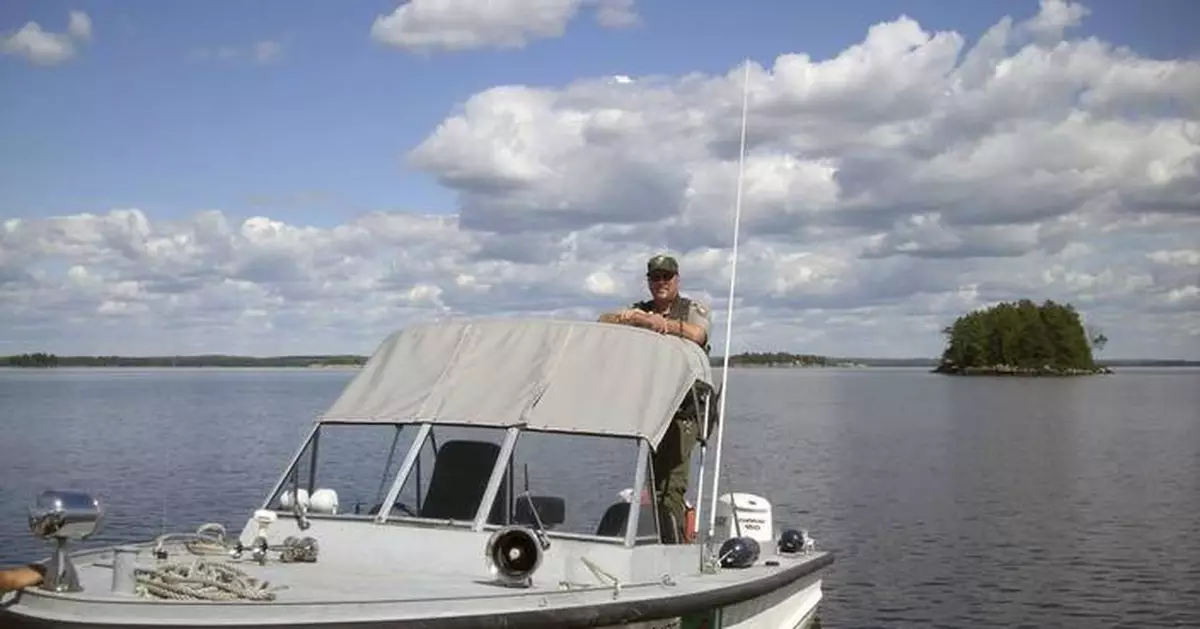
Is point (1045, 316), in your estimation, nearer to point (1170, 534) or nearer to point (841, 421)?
point (841, 421)

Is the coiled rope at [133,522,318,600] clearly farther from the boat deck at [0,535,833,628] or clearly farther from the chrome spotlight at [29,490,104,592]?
the chrome spotlight at [29,490,104,592]

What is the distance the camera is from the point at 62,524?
7.33 meters

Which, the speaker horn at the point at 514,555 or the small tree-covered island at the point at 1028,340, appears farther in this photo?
the small tree-covered island at the point at 1028,340

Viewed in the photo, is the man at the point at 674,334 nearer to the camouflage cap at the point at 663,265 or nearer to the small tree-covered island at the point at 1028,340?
the camouflage cap at the point at 663,265

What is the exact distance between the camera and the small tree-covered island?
156500 mm

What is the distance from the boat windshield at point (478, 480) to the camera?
9203 mm

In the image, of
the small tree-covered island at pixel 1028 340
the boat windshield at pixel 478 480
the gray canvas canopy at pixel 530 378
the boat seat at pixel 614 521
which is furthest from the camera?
the small tree-covered island at pixel 1028 340

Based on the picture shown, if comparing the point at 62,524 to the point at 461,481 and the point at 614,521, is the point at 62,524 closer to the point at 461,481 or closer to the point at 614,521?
the point at 461,481

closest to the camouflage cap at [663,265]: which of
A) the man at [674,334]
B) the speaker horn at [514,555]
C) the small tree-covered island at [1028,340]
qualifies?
the man at [674,334]

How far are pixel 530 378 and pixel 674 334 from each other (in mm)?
1563

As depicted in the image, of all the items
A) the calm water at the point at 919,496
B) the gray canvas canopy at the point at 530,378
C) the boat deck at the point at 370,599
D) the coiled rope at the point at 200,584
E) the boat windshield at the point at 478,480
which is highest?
the gray canvas canopy at the point at 530,378

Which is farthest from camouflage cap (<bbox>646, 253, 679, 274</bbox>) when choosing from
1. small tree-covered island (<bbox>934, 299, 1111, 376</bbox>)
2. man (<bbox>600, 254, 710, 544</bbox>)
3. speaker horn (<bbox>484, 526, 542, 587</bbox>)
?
small tree-covered island (<bbox>934, 299, 1111, 376</bbox>)

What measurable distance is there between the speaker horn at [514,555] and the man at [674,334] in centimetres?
164

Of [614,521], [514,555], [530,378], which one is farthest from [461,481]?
[514,555]
